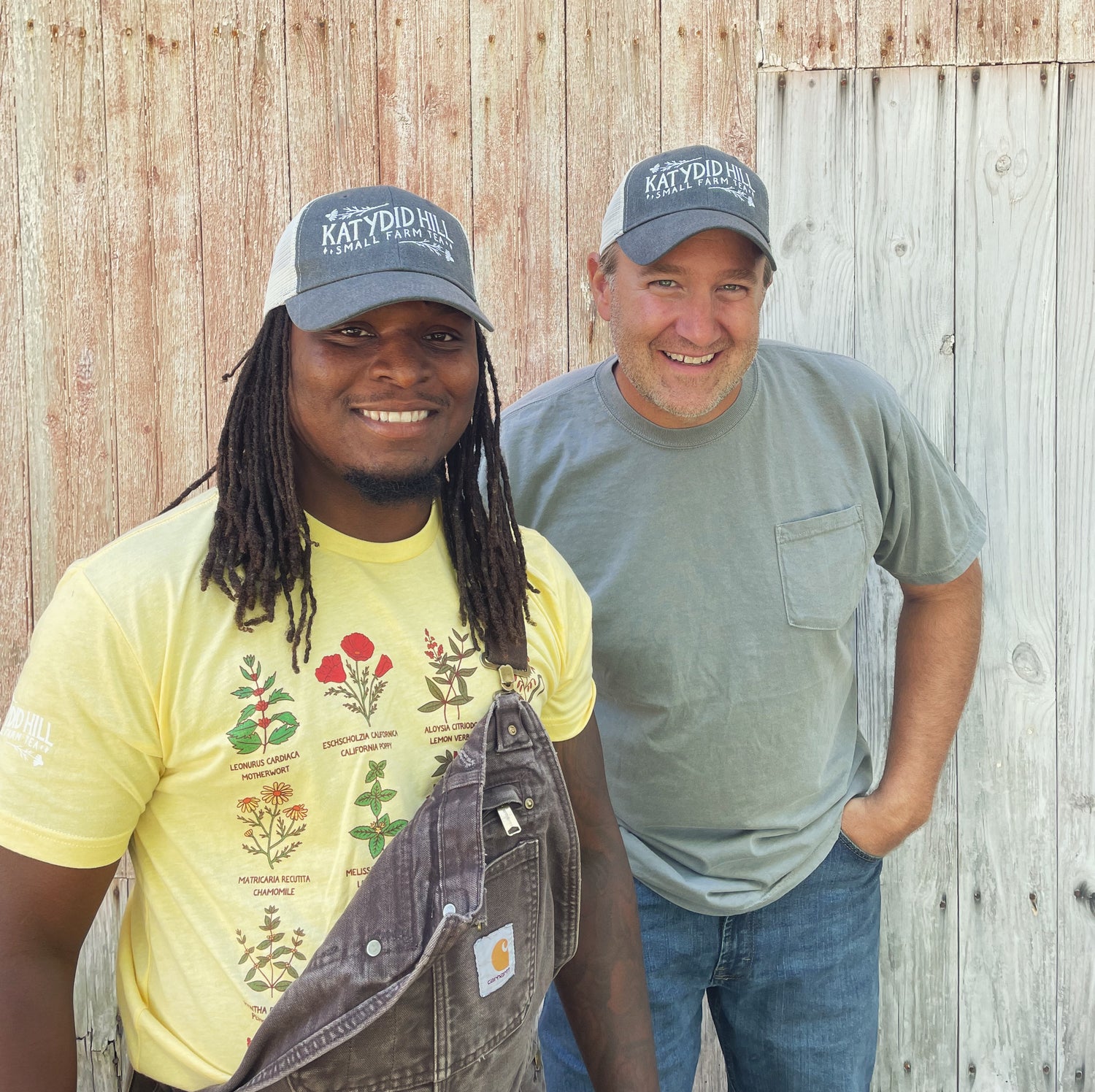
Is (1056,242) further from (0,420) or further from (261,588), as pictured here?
(0,420)

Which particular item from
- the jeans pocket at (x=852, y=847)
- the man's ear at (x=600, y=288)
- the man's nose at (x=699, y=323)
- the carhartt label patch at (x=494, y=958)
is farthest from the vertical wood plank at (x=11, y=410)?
the jeans pocket at (x=852, y=847)

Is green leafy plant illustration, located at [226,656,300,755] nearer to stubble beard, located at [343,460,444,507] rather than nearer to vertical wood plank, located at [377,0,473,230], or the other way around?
stubble beard, located at [343,460,444,507]

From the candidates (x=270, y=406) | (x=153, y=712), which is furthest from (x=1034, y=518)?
(x=153, y=712)

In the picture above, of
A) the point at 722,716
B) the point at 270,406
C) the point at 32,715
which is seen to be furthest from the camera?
the point at 722,716

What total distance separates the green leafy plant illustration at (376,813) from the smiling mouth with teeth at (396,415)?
16.8 inches

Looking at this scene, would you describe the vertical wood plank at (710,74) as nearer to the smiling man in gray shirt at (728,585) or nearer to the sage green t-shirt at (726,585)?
the smiling man in gray shirt at (728,585)

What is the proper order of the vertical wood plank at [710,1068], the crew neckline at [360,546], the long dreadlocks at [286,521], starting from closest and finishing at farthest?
the long dreadlocks at [286,521]
the crew neckline at [360,546]
the vertical wood plank at [710,1068]

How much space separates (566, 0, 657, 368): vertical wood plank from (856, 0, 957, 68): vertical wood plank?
0.48 m

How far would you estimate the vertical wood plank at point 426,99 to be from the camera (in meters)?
2.52

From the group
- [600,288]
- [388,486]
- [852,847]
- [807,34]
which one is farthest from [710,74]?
[852,847]

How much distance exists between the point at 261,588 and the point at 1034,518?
1980 mm

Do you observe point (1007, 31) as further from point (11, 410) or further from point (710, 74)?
point (11, 410)

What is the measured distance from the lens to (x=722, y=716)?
1.99 meters

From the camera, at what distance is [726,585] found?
1.99 m
